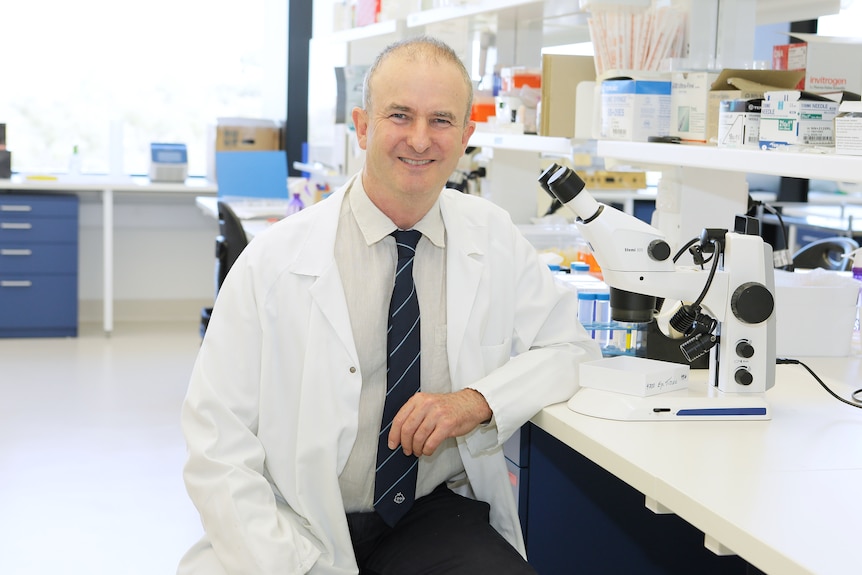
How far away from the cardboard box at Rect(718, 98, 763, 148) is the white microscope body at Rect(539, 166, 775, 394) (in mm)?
229

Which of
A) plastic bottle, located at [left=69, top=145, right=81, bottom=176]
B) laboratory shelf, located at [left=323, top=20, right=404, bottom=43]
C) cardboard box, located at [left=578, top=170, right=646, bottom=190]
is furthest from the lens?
plastic bottle, located at [left=69, top=145, right=81, bottom=176]

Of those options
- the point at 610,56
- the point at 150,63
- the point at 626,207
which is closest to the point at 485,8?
the point at 610,56

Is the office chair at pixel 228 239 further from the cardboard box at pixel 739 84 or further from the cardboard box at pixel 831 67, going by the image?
the cardboard box at pixel 831 67

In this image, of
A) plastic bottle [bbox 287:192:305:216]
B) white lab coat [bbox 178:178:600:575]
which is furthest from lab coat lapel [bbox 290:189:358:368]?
plastic bottle [bbox 287:192:305:216]

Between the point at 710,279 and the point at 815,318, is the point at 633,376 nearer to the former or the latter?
the point at 710,279

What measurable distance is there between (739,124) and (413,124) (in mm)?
599

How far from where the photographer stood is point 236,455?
1543mm

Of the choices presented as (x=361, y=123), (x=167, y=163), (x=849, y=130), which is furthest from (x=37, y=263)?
(x=849, y=130)

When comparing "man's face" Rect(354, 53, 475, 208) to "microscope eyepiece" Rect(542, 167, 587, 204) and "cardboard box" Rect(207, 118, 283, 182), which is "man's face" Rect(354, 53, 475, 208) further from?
"cardboard box" Rect(207, 118, 283, 182)

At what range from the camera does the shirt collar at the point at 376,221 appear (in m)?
1.73

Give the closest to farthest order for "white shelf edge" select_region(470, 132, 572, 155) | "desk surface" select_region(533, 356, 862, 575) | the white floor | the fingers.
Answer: "desk surface" select_region(533, 356, 862, 575)
the fingers
"white shelf edge" select_region(470, 132, 572, 155)
the white floor

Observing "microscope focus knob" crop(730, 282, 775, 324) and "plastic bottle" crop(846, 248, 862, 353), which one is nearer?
"microscope focus knob" crop(730, 282, 775, 324)

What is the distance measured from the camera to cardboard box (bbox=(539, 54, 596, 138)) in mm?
2543

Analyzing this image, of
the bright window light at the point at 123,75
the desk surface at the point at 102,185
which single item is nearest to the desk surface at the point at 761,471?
the desk surface at the point at 102,185
